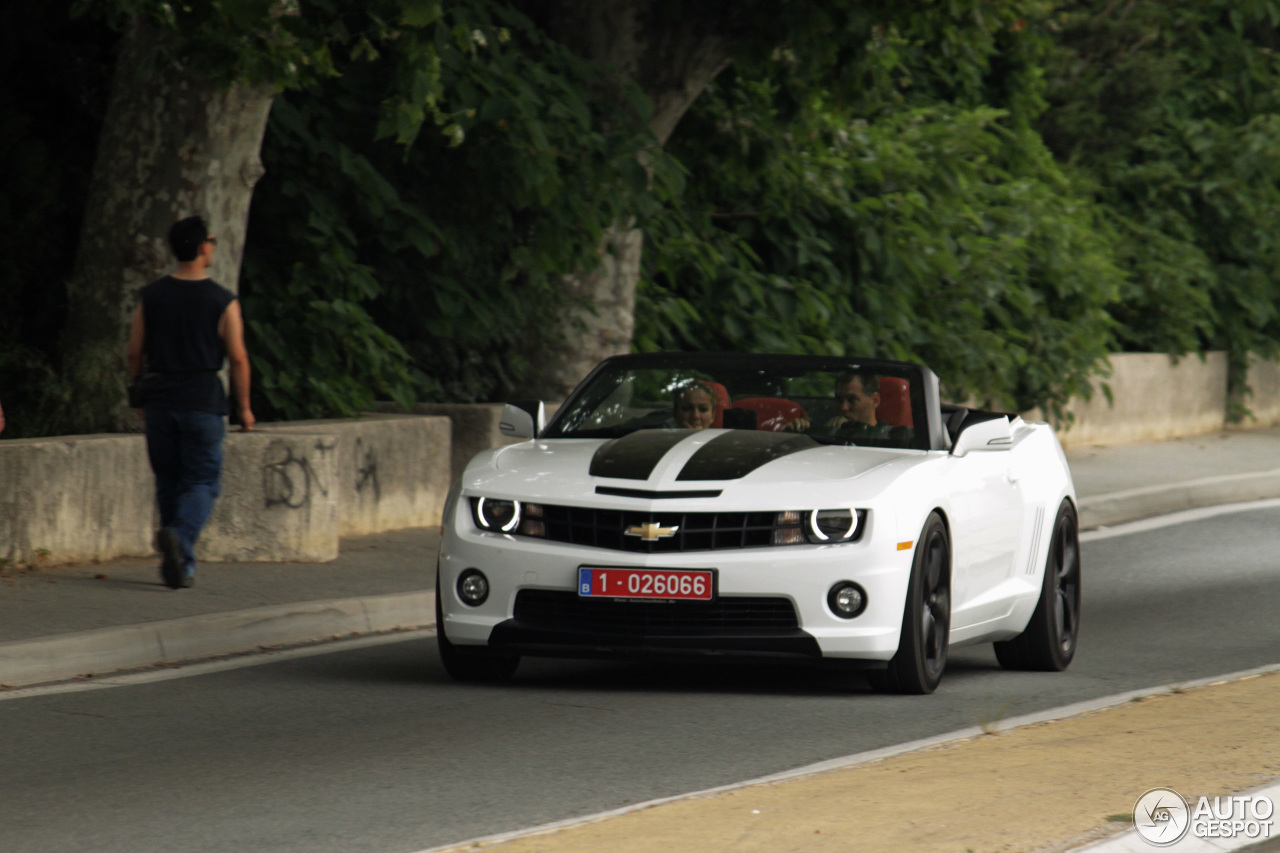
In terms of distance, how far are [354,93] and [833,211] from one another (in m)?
6.48

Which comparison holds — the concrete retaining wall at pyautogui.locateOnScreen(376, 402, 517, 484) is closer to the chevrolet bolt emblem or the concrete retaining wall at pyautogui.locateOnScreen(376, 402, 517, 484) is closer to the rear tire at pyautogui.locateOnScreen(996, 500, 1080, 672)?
the rear tire at pyautogui.locateOnScreen(996, 500, 1080, 672)

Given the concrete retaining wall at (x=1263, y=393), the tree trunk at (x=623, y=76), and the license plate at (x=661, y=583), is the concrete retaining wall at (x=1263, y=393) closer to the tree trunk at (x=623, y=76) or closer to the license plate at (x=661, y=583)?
the tree trunk at (x=623, y=76)

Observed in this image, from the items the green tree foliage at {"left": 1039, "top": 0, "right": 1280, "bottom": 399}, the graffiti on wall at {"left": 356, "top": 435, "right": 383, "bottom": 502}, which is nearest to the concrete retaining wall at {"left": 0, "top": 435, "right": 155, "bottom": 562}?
the graffiti on wall at {"left": 356, "top": 435, "right": 383, "bottom": 502}

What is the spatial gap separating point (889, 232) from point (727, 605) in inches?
495

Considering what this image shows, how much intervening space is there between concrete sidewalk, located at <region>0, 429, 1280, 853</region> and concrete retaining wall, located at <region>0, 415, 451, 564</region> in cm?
17

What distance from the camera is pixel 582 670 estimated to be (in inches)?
347

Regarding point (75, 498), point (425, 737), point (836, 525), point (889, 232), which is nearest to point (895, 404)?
point (836, 525)

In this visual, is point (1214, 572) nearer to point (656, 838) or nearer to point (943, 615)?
point (943, 615)

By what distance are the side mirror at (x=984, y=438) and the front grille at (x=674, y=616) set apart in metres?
1.23

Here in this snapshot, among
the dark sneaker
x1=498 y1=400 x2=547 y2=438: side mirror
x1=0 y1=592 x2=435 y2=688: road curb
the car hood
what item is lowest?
x1=0 y1=592 x2=435 y2=688: road curb

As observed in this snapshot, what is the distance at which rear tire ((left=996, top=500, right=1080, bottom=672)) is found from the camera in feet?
29.4

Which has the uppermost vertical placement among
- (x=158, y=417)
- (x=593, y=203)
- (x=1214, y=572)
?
(x=593, y=203)

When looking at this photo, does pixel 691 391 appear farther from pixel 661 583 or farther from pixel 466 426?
pixel 466 426

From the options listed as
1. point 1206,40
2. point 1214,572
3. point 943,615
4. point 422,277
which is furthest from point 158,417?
point 1206,40
